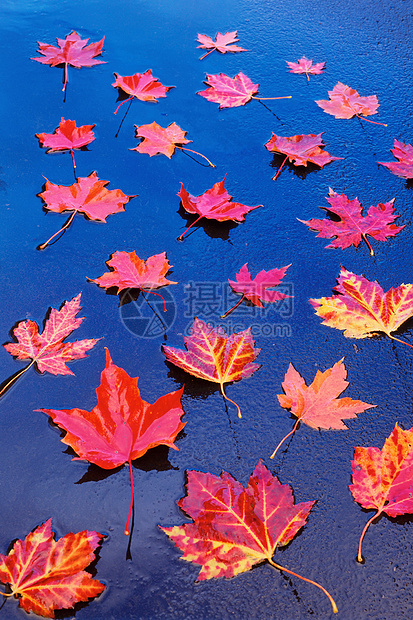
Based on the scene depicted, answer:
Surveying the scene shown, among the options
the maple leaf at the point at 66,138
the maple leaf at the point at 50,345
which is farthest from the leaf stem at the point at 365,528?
the maple leaf at the point at 66,138

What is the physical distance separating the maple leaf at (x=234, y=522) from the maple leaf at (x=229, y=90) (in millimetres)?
1333

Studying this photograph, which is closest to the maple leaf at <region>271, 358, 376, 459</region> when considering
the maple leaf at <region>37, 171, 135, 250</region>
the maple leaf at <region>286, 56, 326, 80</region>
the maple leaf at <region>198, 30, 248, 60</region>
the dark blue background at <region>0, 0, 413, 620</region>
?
the dark blue background at <region>0, 0, 413, 620</region>

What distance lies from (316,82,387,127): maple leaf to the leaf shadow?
27.0 inches

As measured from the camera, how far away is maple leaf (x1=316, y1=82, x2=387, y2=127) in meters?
1.66

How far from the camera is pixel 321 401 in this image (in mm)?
940

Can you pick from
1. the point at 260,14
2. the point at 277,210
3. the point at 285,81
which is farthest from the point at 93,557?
the point at 260,14

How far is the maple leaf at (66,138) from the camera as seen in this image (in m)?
1.47

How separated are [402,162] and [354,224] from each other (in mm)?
370

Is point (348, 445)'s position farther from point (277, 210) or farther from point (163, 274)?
point (277, 210)

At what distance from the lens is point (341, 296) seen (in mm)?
1124

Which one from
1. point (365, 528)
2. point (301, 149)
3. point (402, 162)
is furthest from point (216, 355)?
point (402, 162)

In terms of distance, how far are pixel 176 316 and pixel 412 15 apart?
200 cm

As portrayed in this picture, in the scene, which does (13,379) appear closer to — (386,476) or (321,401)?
(321,401)

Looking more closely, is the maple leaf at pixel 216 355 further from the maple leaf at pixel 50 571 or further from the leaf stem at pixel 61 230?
the leaf stem at pixel 61 230
